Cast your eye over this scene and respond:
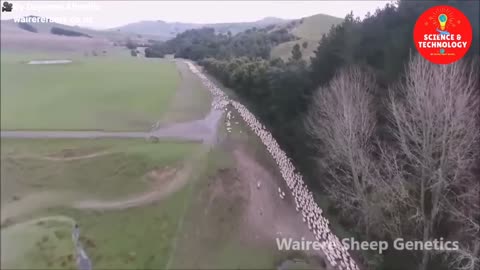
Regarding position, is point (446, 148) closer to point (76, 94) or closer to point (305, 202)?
point (305, 202)

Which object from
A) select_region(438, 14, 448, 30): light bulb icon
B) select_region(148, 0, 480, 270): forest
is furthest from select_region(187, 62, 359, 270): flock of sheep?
select_region(438, 14, 448, 30): light bulb icon

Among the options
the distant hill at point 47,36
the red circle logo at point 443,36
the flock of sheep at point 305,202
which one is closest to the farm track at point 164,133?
the distant hill at point 47,36

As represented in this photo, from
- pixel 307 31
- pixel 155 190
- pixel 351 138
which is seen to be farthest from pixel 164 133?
pixel 307 31

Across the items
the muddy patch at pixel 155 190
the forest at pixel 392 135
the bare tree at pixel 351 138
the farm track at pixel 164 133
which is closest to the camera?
the farm track at pixel 164 133

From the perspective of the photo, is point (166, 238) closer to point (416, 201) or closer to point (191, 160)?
point (191, 160)

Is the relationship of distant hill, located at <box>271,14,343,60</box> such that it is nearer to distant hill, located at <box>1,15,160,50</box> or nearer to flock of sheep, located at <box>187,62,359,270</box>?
flock of sheep, located at <box>187,62,359,270</box>

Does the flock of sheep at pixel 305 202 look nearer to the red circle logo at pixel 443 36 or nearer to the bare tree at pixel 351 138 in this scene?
the bare tree at pixel 351 138

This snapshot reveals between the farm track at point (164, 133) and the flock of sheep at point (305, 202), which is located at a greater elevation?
the farm track at point (164, 133)
